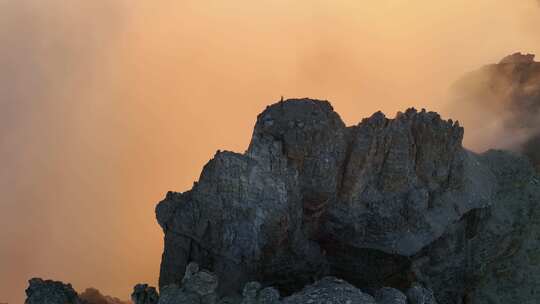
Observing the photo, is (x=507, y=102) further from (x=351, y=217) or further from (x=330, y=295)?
(x=330, y=295)

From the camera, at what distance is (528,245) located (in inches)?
2319

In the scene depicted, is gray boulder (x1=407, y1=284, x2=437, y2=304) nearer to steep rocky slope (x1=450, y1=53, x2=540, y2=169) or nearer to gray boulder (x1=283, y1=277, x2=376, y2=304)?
gray boulder (x1=283, y1=277, x2=376, y2=304)

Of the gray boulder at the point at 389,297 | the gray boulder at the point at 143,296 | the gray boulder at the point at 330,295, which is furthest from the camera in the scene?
the gray boulder at the point at 143,296

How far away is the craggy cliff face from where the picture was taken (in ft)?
167

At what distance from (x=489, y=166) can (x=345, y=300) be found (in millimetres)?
34293

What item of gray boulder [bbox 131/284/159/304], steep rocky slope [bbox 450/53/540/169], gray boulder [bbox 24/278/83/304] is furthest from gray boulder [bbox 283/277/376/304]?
steep rocky slope [bbox 450/53/540/169]

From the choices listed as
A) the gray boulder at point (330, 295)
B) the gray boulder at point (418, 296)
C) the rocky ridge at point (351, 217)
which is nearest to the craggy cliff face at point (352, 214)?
the rocky ridge at point (351, 217)

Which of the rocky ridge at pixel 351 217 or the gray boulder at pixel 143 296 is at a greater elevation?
the rocky ridge at pixel 351 217

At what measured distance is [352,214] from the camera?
54.8 m

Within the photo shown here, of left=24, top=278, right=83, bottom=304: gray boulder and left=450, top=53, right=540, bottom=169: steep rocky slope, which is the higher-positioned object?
left=450, top=53, right=540, bottom=169: steep rocky slope

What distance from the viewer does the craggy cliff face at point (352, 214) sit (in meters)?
50.9

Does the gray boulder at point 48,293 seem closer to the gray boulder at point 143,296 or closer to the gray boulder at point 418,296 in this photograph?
the gray boulder at point 143,296

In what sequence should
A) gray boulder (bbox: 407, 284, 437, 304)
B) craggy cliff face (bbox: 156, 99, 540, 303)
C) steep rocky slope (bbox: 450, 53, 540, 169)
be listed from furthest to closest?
steep rocky slope (bbox: 450, 53, 540, 169) < craggy cliff face (bbox: 156, 99, 540, 303) < gray boulder (bbox: 407, 284, 437, 304)

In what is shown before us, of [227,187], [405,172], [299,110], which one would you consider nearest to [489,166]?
[405,172]
